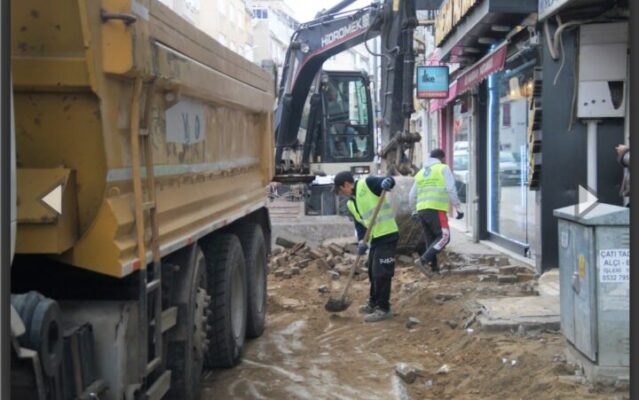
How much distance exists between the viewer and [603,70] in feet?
26.5

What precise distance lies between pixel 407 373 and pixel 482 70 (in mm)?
6620

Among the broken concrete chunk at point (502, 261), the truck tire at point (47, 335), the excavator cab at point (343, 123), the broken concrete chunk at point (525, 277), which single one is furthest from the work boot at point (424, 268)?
the truck tire at point (47, 335)

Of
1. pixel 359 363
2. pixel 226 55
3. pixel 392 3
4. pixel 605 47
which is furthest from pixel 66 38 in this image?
pixel 392 3

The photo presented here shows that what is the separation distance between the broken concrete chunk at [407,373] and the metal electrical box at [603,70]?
4.06m

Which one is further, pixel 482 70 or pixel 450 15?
pixel 450 15

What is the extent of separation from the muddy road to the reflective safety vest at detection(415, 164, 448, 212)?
4.70ft

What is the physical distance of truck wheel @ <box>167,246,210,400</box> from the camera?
177 inches

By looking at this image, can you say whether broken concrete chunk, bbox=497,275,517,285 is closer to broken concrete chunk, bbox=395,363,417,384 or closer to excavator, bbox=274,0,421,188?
excavator, bbox=274,0,421,188

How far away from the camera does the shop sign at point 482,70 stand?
1022 cm

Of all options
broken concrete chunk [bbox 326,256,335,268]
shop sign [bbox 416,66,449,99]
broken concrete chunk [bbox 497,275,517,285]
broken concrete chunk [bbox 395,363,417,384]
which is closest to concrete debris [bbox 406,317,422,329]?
broken concrete chunk [bbox 395,363,417,384]

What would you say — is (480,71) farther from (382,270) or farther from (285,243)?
(382,270)

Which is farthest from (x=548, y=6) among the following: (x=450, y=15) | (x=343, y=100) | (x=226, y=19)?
(x=226, y=19)

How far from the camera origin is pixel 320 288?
9.80m

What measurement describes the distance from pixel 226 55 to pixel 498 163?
26.0 feet
